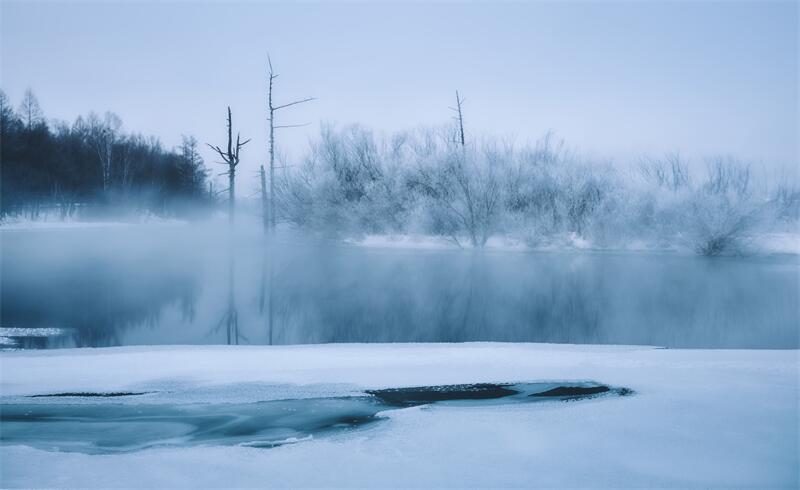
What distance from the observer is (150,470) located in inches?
116

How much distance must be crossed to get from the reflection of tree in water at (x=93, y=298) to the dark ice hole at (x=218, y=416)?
2636mm

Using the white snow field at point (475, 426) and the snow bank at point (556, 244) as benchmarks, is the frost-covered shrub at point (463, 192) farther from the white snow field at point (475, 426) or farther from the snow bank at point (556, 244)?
the white snow field at point (475, 426)

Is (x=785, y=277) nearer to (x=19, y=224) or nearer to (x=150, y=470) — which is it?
(x=150, y=470)

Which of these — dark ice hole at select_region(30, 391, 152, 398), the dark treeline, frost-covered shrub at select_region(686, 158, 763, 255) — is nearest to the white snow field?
dark ice hole at select_region(30, 391, 152, 398)

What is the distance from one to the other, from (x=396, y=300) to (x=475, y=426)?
6236 mm

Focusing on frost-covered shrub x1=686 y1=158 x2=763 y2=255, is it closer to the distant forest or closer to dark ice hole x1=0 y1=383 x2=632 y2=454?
the distant forest

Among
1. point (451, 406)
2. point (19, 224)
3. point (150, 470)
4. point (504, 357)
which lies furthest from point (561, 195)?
point (19, 224)

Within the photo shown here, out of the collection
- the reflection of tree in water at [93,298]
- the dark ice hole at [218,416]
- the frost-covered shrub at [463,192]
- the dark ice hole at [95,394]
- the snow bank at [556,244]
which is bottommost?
the dark ice hole at [218,416]

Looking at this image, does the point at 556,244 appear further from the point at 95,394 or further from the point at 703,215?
the point at 95,394

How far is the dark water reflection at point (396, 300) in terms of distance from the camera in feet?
24.0

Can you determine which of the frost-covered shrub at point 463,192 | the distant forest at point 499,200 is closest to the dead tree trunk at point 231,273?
the distant forest at point 499,200

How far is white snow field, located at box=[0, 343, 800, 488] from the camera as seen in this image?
2869mm

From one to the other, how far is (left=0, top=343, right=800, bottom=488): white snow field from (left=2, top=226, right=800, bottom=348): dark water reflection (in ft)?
4.74

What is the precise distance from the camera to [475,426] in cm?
360
